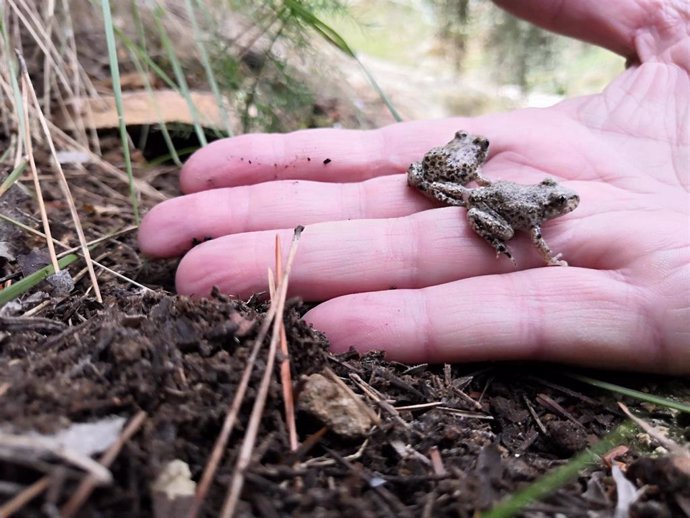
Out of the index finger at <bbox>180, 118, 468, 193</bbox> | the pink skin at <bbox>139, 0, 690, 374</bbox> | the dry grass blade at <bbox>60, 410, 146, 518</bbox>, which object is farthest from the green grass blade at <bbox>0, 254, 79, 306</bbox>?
the index finger at <bbox>180, 118, 468, 193</bbox>

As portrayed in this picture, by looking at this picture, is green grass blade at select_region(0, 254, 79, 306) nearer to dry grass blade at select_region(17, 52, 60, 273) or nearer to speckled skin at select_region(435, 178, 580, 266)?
dry grass blade at select_region(17, 52, 60, 273)

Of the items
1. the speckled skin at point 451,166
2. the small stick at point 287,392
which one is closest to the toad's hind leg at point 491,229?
the speckled skin at point 451,166

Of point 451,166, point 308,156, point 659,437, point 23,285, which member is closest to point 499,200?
point 451,166

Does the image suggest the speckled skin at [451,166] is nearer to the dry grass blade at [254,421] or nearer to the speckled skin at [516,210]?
the speckled skin at [516,210]

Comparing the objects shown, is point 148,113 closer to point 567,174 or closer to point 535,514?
point 567,174

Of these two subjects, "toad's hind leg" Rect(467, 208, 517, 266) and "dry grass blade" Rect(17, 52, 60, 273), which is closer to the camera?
"dry grass blade" Rect(17, 52, 60, 273)

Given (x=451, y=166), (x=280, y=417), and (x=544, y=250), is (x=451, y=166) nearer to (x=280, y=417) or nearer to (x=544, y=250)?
(x=544, y=250)

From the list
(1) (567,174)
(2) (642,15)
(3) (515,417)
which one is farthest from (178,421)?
(2) (642,15)
